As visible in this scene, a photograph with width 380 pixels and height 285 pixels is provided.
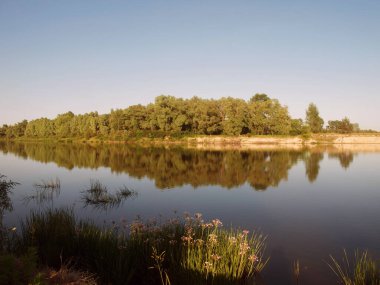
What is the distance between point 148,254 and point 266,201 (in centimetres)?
1359

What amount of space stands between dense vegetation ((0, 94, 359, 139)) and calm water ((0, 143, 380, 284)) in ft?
188

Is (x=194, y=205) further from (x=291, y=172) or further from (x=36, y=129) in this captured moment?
(x=36, y=129)

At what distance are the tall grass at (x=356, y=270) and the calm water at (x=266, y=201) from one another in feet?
1.28

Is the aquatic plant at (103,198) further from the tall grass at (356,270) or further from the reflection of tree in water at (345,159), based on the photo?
the reflection of tree in water at (345,159)

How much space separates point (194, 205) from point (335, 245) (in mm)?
8404

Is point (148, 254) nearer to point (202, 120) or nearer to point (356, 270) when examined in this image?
point (356, 270)

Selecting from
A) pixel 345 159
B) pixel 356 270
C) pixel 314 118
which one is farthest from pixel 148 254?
pixel 314 118

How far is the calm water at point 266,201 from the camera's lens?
12.0 m

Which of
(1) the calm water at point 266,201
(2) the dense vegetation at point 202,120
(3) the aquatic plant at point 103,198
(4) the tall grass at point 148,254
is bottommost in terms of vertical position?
(1) the calm water at point 266,201

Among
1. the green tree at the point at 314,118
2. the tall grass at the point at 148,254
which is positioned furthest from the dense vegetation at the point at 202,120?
the tall grass at the point at 148,254

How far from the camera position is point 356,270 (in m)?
7.80

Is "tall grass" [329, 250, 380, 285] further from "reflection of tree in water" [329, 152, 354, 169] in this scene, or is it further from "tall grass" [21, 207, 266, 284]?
"reflection of tree in water" [329, 152, 354, 169]

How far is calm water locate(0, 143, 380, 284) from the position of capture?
12.0 m

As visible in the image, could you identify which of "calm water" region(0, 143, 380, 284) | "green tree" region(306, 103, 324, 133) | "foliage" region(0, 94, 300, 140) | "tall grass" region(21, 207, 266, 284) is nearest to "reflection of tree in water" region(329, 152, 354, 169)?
"calm water" region(0, 143, 380, 284)
